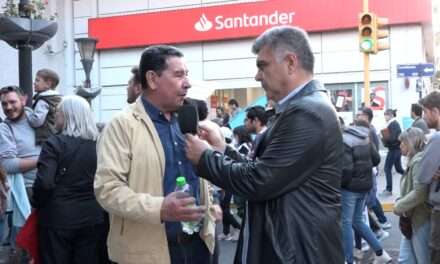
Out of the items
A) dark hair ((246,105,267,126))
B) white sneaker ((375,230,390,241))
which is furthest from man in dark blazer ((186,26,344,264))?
white sneaker ((375,230,390,241))

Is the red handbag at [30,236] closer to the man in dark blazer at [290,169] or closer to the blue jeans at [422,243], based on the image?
the man in dark blazer at [290,169]

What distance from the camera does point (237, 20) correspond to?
18.9 metres

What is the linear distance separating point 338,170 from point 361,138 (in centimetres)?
476

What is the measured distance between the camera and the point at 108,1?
20766mm

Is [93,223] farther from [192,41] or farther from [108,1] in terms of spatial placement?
[108,1]

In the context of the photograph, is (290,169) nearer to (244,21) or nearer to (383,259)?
(383,259)

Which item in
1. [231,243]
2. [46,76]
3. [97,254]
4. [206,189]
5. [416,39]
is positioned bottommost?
[231,243]

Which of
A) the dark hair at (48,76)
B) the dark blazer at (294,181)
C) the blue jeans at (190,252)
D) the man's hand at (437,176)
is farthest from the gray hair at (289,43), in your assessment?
the dark hair at (48,76)

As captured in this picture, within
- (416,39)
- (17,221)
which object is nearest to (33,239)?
(17,221)

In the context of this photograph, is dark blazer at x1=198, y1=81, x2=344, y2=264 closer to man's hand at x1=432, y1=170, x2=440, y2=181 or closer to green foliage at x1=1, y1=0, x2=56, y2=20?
man's hand at x1=432, y1=170, x2=440, y2=181

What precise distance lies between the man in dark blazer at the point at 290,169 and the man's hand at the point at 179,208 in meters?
0.18

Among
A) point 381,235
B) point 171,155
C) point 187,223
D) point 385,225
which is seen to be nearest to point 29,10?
point 171,155

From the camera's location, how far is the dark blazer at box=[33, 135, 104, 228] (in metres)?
4.19

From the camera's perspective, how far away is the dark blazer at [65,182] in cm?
419
